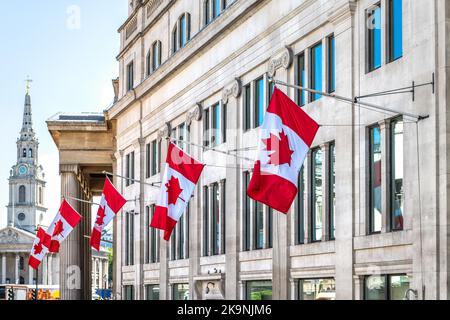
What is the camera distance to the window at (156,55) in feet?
189

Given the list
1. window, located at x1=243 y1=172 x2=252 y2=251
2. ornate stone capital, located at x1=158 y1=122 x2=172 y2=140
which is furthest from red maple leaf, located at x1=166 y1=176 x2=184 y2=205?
ornate stone capital, located at x1=158 y1=122 x2=172 y2=140

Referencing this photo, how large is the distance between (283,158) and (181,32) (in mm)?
29568

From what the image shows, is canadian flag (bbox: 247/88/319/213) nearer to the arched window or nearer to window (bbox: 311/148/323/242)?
window (bbox: 311/148/323/242)

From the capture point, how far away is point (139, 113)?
199ft

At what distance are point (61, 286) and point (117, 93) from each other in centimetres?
1308

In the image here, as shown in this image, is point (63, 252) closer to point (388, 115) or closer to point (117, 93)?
point (117, 93)

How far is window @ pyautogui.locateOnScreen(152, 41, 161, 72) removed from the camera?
57756 millimetres

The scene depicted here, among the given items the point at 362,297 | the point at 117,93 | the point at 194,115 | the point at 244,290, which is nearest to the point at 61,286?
the point at 117,93

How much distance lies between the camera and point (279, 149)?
2480cm

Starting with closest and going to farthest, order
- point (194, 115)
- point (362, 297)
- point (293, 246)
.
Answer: point (362, 297)
point (293, 246)
point (194, 115)

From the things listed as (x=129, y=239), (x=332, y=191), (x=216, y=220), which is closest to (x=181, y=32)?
(x=216, y=220)

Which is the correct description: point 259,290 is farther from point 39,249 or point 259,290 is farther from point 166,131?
point 39,249

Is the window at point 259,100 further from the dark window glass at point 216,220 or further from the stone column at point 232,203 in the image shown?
the dark window glass at point 216,220

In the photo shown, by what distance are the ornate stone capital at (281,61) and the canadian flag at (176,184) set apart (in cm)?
428
